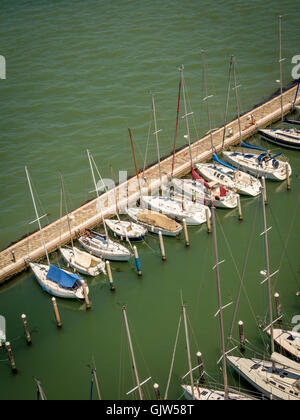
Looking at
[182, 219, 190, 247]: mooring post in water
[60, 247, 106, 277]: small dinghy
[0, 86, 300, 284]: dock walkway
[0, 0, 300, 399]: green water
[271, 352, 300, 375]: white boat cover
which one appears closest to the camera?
[271, 352, 300, 375]: white boat cover

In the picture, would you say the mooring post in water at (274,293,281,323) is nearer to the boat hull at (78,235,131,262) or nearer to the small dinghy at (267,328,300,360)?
the small dinghy at (267,328,300,360)

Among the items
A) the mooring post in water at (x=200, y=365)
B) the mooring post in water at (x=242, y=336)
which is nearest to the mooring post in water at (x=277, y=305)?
the mooring post in water at (x=242, y=336)

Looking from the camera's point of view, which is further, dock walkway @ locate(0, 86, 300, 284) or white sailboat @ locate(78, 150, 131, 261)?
dock walkway @ locate(0, 86, 300, 284)

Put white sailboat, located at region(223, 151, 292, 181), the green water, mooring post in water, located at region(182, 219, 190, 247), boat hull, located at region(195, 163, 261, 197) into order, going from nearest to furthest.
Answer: the green water < mooring post in water, located at region(182, 219, 190, 247) < boat hull, located at region(195, 163, 261, 197) < white sailboat, located at region(223, 151, 292, 181)

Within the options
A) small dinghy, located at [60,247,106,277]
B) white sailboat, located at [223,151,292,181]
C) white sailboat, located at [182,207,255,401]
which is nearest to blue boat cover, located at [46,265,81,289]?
small dinghy, located at [60,247,106,277]

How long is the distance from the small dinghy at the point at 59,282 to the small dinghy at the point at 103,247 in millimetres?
3779

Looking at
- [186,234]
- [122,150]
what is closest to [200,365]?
[186,234]

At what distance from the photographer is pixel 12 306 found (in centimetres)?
4575

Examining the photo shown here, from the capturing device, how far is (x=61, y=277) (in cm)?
4531

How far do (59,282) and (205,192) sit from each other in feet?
48.3

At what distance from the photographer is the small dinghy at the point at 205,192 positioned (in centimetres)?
5197

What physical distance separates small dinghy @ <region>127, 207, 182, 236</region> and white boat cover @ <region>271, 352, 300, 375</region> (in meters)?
15.8

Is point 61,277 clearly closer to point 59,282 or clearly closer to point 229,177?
point 59,282

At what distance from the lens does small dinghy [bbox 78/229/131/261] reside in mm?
47969
